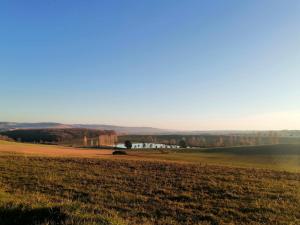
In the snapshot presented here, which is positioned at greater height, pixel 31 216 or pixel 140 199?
pixel 31 216

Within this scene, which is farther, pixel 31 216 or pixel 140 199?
pixel 140 199

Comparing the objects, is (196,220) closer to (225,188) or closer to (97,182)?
(225,188)

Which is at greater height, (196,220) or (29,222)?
(29,222)

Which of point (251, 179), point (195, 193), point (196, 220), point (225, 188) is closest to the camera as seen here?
point (196, 220)

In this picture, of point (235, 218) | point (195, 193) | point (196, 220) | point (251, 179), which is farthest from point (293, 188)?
point (196, 220)

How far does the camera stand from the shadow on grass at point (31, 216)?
734cm

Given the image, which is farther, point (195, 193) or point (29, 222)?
point (195, 193)

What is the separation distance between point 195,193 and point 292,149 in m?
72.9

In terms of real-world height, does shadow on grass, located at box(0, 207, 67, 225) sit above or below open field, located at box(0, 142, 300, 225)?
above

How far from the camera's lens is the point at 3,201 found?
31.6 feet

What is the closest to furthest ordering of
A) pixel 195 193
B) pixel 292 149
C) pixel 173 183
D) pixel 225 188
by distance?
pixel 195 193 → pixel 225 188 → pixel 173 183 → pixel 292 149

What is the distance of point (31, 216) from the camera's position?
7895mm

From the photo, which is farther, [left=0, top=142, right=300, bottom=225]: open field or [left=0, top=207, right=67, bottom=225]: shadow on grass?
[left=0, top=142, right=300, bottom=225]: open field

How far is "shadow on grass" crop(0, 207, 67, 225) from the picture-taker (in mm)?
7344
